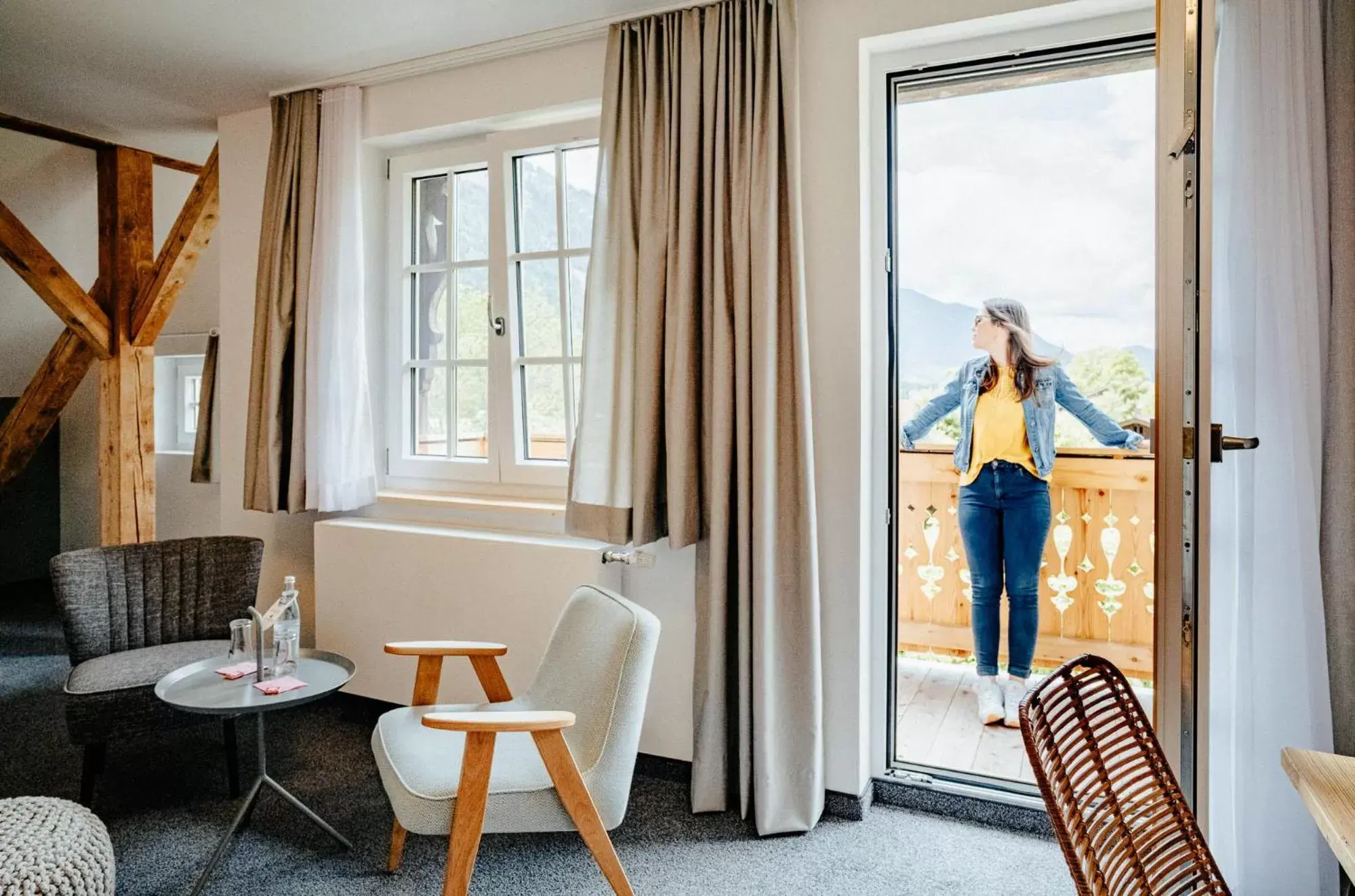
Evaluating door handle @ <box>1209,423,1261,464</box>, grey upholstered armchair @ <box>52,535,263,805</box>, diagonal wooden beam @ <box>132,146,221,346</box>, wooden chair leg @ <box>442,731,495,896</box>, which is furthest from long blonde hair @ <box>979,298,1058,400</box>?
diagonal wooden beam @ <box>132,146,221,346</box>

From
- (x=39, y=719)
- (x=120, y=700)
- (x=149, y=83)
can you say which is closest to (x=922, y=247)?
(x=149, y=83)

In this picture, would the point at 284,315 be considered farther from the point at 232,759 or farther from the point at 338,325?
the point at 232,759

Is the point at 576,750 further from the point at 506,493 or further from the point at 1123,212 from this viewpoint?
the point at 1123,212

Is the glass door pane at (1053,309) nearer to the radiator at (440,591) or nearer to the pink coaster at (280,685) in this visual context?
the radiator at (440,591)

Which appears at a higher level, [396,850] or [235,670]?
[235,670]

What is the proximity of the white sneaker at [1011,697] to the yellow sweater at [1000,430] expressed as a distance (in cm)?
76

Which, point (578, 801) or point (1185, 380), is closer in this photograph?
point (1185, 380)

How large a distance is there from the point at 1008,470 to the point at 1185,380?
1.84m

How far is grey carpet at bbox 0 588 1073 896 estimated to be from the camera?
209cm

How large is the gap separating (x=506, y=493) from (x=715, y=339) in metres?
1.11

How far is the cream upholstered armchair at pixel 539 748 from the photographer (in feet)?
5.66

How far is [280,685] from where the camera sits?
85.8 inches

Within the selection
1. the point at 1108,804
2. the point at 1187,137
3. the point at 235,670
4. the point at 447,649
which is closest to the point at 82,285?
the point at 235,670

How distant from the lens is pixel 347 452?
3.10 metres
